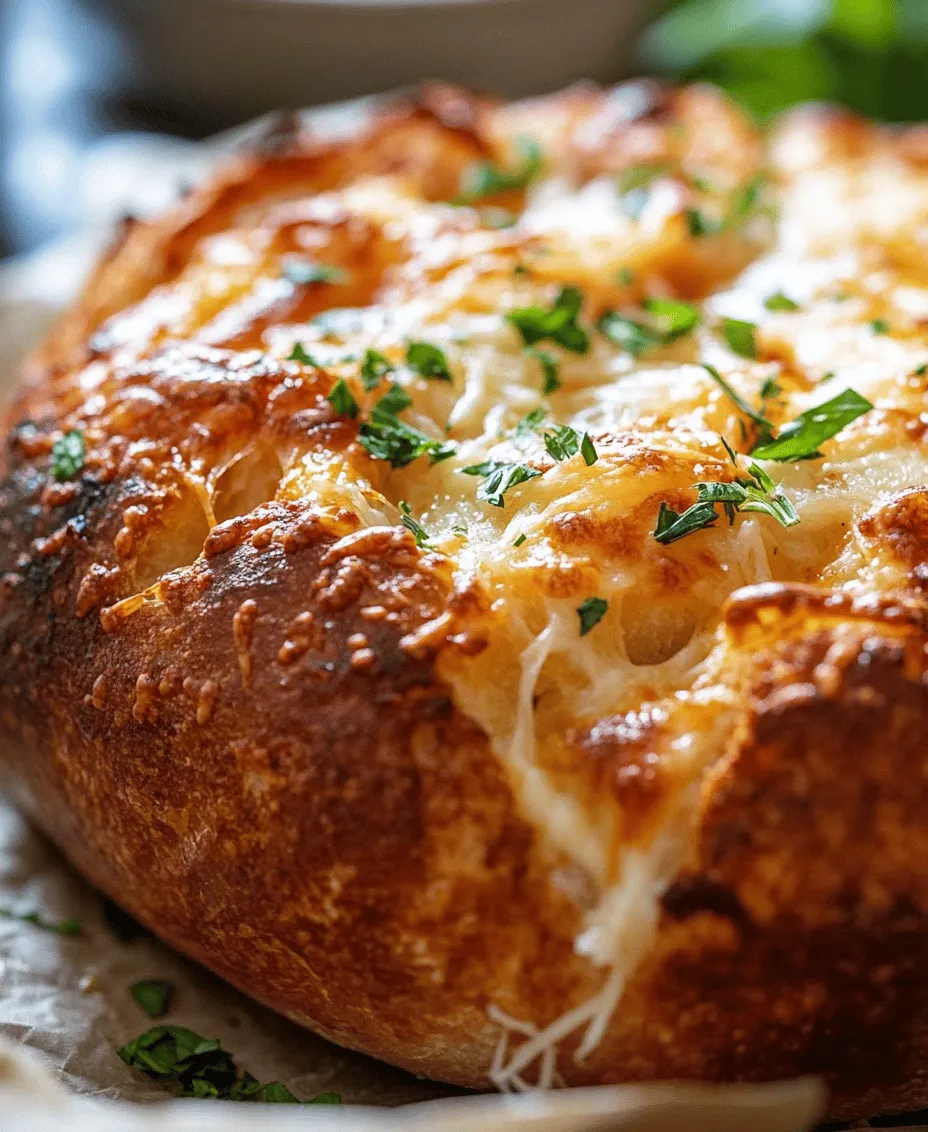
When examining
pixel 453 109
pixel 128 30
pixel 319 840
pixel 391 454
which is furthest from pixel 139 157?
pixel 319 840

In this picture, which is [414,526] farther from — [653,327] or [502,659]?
[653,327]

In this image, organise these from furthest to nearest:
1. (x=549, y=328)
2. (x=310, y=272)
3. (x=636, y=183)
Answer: (x=636, y=183) → (x=310, y=272) → (x=549, y=328)

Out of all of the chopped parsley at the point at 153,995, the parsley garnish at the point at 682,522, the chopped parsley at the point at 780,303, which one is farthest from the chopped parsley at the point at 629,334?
the chopped parsley at the point at 153,995

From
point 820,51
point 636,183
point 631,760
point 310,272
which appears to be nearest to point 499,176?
point 636,183

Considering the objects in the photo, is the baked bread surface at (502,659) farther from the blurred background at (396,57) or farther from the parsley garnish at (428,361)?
the blurred background at (396,57)

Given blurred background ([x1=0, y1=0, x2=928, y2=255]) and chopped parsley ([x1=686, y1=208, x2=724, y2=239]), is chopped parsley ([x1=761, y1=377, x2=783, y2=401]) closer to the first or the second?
chopped parsley ([x1=686, y1=208, x2=724, y2=239])

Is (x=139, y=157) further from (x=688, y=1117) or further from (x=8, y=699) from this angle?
(x=688, y=1117)
